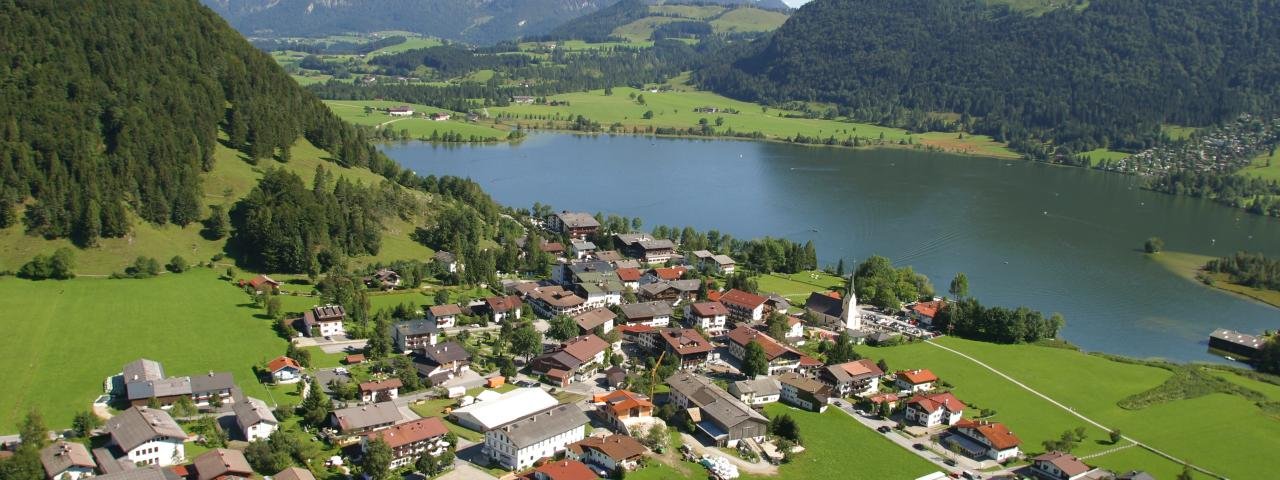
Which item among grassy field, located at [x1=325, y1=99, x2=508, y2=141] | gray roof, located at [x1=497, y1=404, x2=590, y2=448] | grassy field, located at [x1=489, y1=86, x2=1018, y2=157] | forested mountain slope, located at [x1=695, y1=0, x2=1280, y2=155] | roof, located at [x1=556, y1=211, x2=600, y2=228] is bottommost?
gray roof, located at [x1=497, y1=404, x2=590, y2=448]

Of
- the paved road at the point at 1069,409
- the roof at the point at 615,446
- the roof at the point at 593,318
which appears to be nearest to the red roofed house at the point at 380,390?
the roof at the point at 615,446

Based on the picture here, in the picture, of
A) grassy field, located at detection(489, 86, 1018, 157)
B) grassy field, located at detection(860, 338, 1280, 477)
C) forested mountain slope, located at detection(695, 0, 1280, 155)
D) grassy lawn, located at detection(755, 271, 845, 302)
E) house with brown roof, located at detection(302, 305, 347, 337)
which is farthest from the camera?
grassy field, located at detection(489, 86, 1018, 157)

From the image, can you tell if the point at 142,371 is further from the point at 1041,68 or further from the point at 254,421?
the point at 1041,68

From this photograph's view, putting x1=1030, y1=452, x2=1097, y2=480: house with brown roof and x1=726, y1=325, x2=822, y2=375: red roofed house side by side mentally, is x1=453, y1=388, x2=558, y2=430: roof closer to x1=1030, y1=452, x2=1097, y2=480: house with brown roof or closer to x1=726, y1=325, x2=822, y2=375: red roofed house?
x1=726, y1=325, x2=822, y2=375: red roofed house

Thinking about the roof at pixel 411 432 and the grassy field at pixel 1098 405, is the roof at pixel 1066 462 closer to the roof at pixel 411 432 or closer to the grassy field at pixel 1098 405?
the grassy field at pixel 1098 405

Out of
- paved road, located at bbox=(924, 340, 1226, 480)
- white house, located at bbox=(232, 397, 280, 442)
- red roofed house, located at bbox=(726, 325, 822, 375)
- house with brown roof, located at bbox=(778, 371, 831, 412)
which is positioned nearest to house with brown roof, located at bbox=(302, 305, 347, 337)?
white house, located at bbox=(232, 397, 280, 442)
